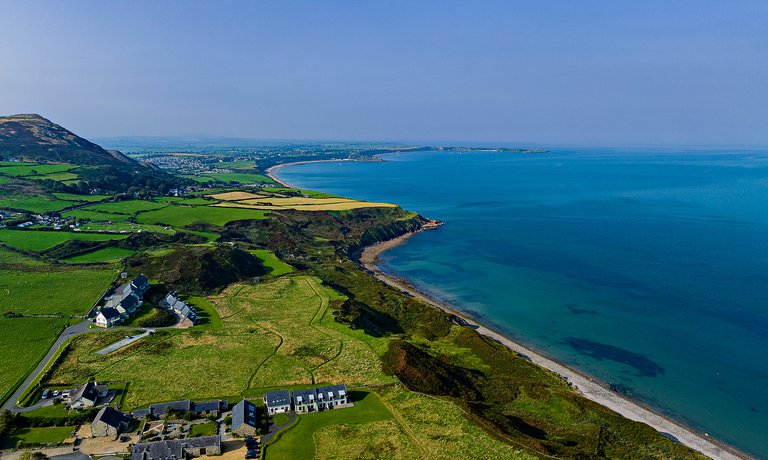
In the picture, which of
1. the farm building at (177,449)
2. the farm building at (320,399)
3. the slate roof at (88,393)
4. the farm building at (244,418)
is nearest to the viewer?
the farm building at (177,449)

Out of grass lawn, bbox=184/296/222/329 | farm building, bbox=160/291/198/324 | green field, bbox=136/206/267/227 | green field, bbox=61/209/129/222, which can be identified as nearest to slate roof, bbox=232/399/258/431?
grass lawn, bbox=184/296/222/329

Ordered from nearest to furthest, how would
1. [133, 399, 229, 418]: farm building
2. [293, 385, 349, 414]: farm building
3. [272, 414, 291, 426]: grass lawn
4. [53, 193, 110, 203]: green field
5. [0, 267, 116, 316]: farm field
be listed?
[272, 414, 291, 426]: grass lawn
[133, 399, 229, 418]: farm building
[293, 385, 349, 414]: farm building
[0, 267, 116, 316]: farm field
[53, 193, 110, 203]: green field

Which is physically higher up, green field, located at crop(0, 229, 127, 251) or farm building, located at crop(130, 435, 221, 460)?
green field, located at crop(0, 229, 127, 251)

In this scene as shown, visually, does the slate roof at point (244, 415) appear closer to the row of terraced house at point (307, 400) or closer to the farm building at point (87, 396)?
the row of terraced house at point (307, 400)

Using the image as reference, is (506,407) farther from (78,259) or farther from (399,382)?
(78,259)

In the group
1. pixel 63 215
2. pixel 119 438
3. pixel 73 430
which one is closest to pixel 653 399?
pixel 119 438

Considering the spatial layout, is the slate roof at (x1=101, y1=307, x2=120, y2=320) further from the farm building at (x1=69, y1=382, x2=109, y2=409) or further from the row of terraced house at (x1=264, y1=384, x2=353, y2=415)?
the row of terraced house at (x1=264, y1=384, x2=353, y2=415)

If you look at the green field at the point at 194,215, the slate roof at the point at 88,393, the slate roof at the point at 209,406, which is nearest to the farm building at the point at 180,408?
the slate roof at the point at 209,406
